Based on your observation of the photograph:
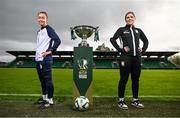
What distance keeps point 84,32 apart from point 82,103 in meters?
1.44

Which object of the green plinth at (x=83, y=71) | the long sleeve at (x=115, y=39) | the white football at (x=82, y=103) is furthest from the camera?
the long sleeve at (x=115, y=39)

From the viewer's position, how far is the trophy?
22.0 feet

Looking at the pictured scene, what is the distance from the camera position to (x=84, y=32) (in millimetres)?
6766

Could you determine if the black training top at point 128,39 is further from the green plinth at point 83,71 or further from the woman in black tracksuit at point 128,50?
the green plinth at point 83,71

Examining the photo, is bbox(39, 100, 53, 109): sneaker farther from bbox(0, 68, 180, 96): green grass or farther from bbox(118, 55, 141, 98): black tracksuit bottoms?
bbox(0, 68, 180, 96): green grass

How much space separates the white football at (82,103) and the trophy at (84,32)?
1107 mm

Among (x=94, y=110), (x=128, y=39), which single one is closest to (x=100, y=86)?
(x=128, y=39)

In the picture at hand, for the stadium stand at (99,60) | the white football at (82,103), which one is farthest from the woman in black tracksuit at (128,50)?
the stadium stand at (99,60)

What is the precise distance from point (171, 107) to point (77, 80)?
2102mm

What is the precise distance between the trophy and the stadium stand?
55161 millimetres

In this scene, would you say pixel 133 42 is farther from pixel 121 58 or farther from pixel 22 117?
pixel 22 117

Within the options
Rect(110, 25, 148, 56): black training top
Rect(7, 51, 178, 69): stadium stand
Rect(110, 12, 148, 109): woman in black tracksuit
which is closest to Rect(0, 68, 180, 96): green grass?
Rect(110, 12, 148, 109): woman in black tracksuit

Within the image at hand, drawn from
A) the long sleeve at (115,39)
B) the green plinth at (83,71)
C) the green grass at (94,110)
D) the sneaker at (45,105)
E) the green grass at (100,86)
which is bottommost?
the green grass at (100,86)

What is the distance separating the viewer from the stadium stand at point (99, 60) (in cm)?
6312
